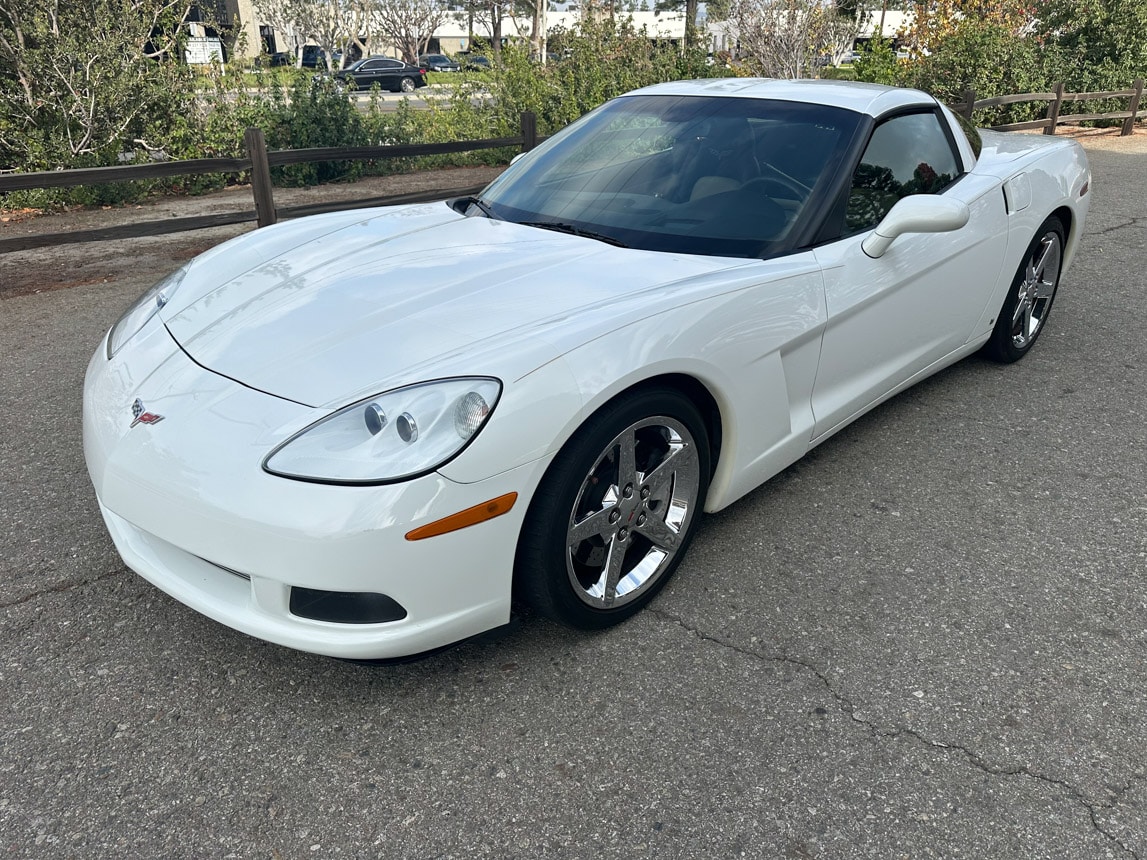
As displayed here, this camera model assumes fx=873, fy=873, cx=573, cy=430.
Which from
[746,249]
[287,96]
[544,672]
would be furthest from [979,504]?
[287,96]

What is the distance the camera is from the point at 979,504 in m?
3.14

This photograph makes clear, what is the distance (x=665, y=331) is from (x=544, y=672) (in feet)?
3.12

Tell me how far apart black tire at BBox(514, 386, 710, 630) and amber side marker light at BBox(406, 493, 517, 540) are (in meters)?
0.12

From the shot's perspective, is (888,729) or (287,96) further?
(287,96)

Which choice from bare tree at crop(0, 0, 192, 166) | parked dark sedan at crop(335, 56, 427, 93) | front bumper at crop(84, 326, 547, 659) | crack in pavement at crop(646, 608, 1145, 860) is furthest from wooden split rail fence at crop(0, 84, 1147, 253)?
parked dark sedan at crop(335, 56, 427, 93)

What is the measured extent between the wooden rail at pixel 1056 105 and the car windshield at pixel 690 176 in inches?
341

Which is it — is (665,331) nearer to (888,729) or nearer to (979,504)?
(888,729)

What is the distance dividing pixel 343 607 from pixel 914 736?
4.53 feet

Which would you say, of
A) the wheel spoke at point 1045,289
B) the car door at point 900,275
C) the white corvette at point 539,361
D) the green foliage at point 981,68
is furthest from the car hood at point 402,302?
the green foliage at point 981,68

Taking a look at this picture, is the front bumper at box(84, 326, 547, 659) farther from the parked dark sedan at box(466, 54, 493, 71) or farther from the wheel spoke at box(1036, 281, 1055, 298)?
the parked dark sedan at box(466, 54, 493, 71)

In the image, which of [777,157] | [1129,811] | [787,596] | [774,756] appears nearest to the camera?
[1129,811]

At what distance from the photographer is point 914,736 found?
2.08m

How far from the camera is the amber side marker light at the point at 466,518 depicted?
1.91 meters

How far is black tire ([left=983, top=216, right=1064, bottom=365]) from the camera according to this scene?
4.12 metres
